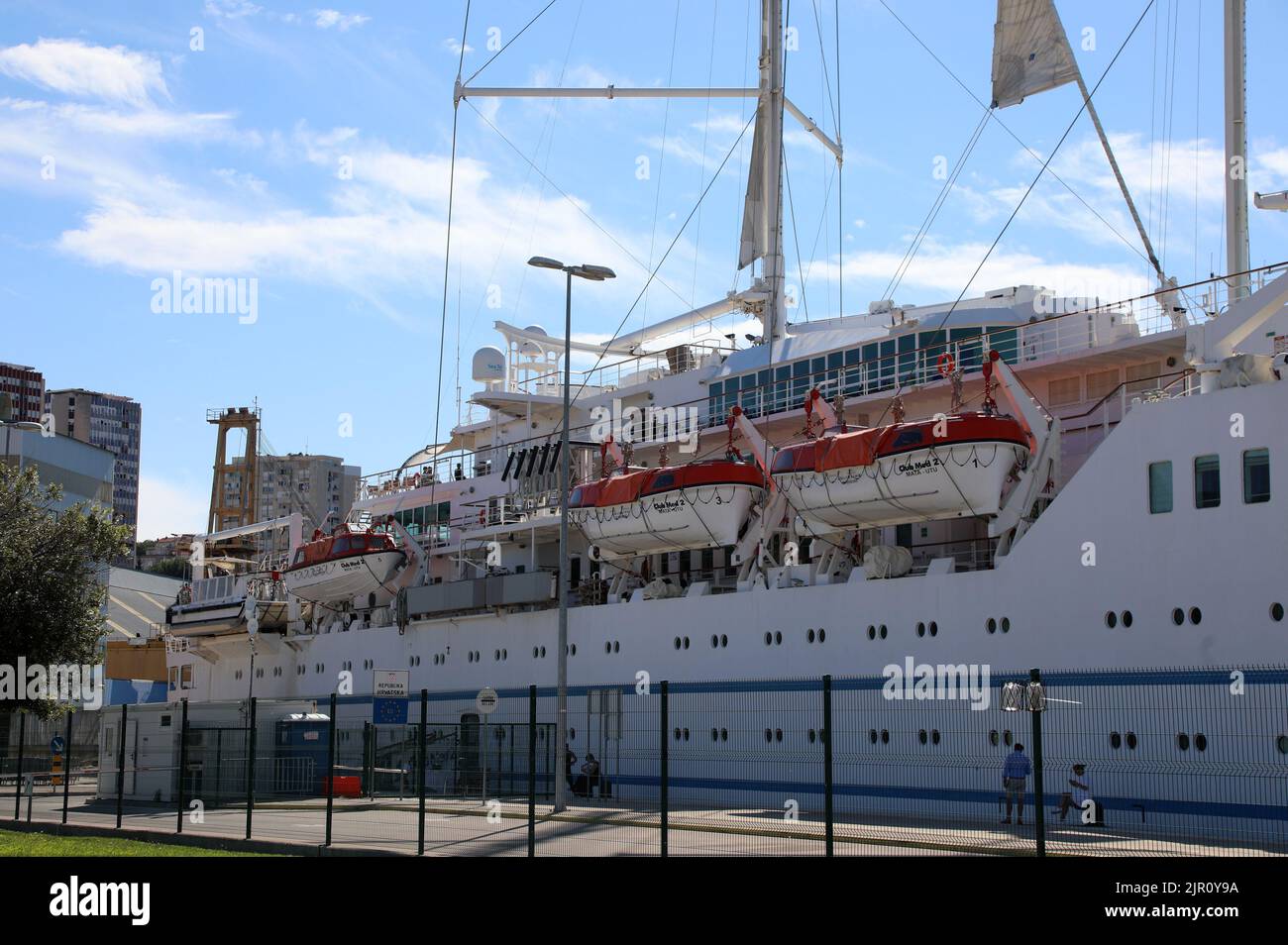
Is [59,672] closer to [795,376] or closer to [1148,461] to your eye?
[795,376]

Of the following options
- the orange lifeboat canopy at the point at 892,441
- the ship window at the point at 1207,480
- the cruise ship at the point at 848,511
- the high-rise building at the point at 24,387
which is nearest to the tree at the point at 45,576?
the cruise ship at the point at 848,511

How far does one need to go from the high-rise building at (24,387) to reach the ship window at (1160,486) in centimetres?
13921

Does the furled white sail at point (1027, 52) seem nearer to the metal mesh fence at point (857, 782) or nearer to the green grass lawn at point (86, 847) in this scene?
the metal mesh fence at point (857, 782)

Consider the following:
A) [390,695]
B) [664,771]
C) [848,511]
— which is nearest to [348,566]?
[390,695]

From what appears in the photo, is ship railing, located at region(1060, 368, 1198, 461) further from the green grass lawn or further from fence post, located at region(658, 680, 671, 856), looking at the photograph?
the green grass lawn

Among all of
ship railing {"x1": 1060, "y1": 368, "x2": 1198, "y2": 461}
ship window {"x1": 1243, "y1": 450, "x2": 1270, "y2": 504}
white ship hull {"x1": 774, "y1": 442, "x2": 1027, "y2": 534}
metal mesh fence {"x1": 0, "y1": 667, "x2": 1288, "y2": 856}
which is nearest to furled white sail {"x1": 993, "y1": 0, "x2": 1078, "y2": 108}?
ship railing {"x1": 1060, "y1": 368, "x2": 1198, "y2": 461}

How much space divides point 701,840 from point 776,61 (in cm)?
2330

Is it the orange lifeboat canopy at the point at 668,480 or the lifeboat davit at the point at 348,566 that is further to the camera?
the lifeboat davit at the point at 348,566

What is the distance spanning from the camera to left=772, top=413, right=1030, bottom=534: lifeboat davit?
2414 cm

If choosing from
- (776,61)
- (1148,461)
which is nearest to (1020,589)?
(1148,461)

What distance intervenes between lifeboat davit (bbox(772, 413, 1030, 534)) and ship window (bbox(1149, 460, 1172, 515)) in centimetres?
307

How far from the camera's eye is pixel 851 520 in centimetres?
2608

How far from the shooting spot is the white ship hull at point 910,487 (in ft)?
79.3
